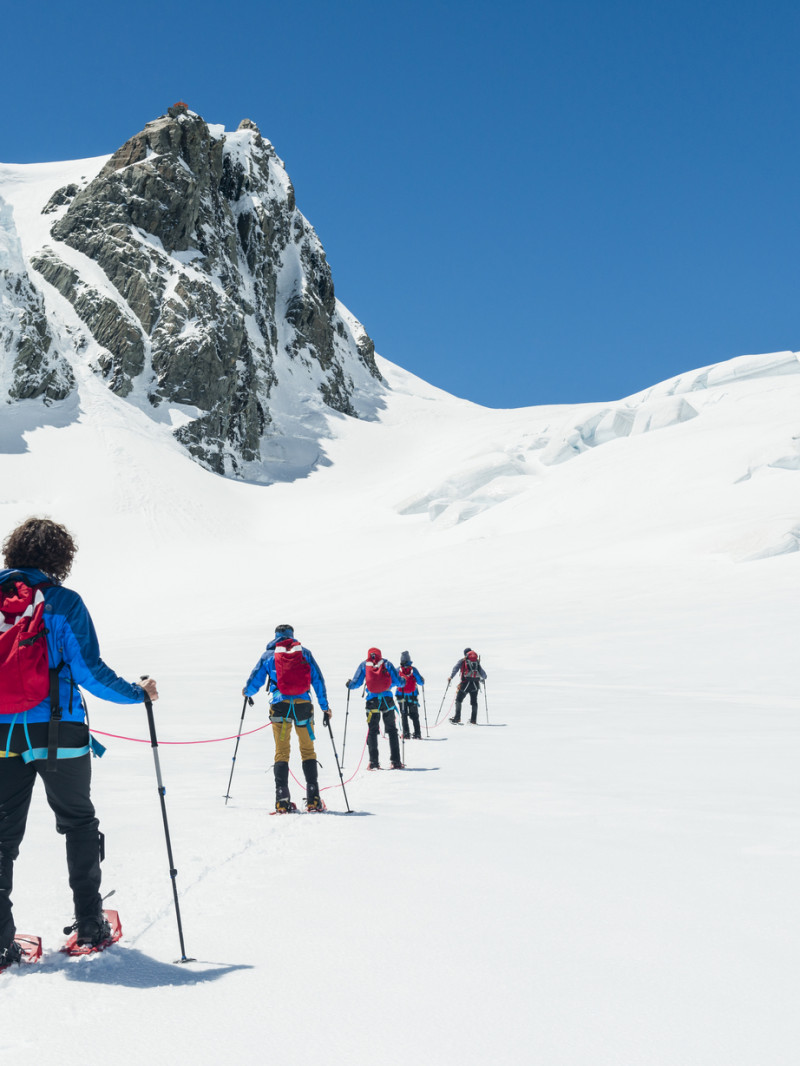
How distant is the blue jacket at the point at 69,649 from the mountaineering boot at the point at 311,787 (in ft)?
12.7

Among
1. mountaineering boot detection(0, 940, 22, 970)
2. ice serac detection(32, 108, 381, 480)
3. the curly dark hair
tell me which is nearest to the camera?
mountaineering boot detection(0, 940, 22, 970)

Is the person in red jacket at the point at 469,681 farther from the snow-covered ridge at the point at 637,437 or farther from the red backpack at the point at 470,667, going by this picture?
the snow-covered ridge at the point at 637,437

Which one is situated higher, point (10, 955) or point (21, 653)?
point (21, 653)

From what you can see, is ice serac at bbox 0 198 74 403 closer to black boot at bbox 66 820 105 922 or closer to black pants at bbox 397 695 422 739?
black pants at bbox 397 695 422 739

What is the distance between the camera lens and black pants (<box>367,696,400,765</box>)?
10.6 metres

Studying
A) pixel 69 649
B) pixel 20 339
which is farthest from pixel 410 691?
pixel 20 339

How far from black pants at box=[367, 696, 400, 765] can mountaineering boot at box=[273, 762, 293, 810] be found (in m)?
3.03

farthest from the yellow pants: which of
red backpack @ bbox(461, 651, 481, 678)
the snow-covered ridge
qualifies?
the snow-covered ridge

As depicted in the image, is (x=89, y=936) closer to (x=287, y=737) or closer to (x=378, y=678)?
(x=287, y=737)

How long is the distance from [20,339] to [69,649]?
79.0 metres

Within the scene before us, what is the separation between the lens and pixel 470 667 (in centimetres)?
1580

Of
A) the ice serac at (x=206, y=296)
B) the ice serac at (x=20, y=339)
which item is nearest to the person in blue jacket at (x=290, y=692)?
the ice serac at (x=20, y=339)

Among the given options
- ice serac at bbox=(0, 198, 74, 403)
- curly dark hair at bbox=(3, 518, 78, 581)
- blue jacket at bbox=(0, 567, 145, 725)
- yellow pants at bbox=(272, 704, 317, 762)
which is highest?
ice serac at bbox=(0, 198, 74, 403)

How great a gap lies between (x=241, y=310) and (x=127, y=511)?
4320cm
